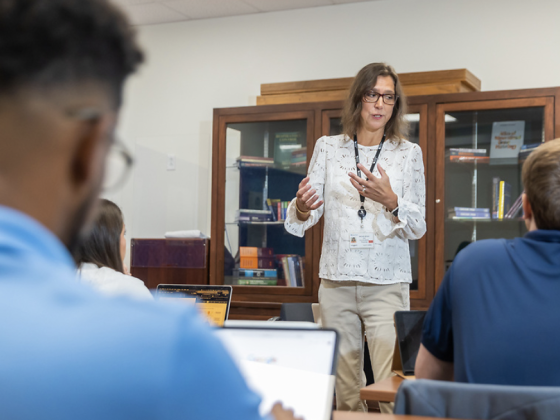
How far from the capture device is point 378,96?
275 cm

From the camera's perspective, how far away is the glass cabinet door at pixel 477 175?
142 inches

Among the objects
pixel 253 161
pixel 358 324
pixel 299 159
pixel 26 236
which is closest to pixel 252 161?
pixel 253 161

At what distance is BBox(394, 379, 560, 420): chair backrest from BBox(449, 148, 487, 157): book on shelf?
2819 mm

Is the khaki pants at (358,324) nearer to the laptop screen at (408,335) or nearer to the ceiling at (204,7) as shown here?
the laptop screen at (408,335)

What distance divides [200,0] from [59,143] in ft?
14.2

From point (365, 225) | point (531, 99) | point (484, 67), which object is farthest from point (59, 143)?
point (484, 67)

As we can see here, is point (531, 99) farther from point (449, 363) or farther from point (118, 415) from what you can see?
point (118, 415)

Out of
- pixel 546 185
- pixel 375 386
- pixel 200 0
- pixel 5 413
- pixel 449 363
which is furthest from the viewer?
pixel 200 0

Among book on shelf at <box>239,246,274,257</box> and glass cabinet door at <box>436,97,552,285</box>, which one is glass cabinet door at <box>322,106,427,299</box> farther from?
book on shelf at <box>239,246,274,257</box>

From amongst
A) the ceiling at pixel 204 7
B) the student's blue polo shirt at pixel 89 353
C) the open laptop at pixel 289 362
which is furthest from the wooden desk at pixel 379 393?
the ceiling at pixel 204 7

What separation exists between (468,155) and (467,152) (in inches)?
0.8

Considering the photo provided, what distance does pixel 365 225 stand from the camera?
2629 mm

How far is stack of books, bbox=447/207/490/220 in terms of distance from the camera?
3660 millimetres

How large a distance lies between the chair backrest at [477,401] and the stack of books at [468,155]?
111 inches
